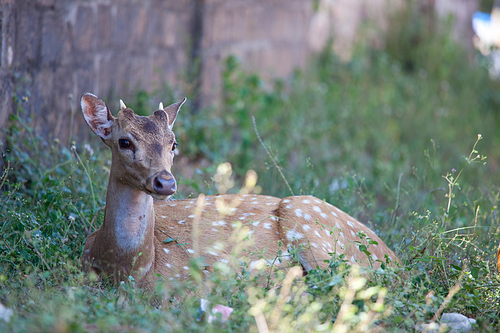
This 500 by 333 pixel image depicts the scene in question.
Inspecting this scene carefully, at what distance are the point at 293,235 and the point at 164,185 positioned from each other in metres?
0.93

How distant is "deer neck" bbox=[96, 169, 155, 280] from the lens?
2777mm

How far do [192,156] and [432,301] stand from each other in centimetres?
326

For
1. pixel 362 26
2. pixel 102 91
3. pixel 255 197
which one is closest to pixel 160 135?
pixel 255 197

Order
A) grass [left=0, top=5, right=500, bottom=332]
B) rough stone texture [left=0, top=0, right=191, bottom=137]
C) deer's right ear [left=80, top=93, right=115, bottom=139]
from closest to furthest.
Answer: grass [left=0, top=5, right=500, bottom=332]
deer's right ear [left=80, top=93, right=115, bottom=139]
rough stone texture [left=0, top=0, right=191, bottom=137]

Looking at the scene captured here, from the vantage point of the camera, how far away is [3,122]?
3578 millimetres

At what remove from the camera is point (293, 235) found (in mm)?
3139

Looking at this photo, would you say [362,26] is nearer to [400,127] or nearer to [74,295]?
[400,127]

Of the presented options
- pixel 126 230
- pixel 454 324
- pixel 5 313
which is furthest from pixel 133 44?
pixel 454 324

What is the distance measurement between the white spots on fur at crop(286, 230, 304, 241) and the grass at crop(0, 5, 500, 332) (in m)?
0.42

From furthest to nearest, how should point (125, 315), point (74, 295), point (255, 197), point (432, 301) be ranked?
point (255, 197), point (432, 301), point (74, 295), point (125, 315)

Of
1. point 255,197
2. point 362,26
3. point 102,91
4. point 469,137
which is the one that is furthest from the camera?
point 362,26

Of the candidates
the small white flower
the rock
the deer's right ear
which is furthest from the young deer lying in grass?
the small white flower

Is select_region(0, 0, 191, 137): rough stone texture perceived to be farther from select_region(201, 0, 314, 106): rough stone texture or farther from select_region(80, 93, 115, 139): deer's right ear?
select_region(80, 93, 115, 139): deer's right ear

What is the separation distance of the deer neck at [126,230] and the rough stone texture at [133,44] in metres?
1.33
